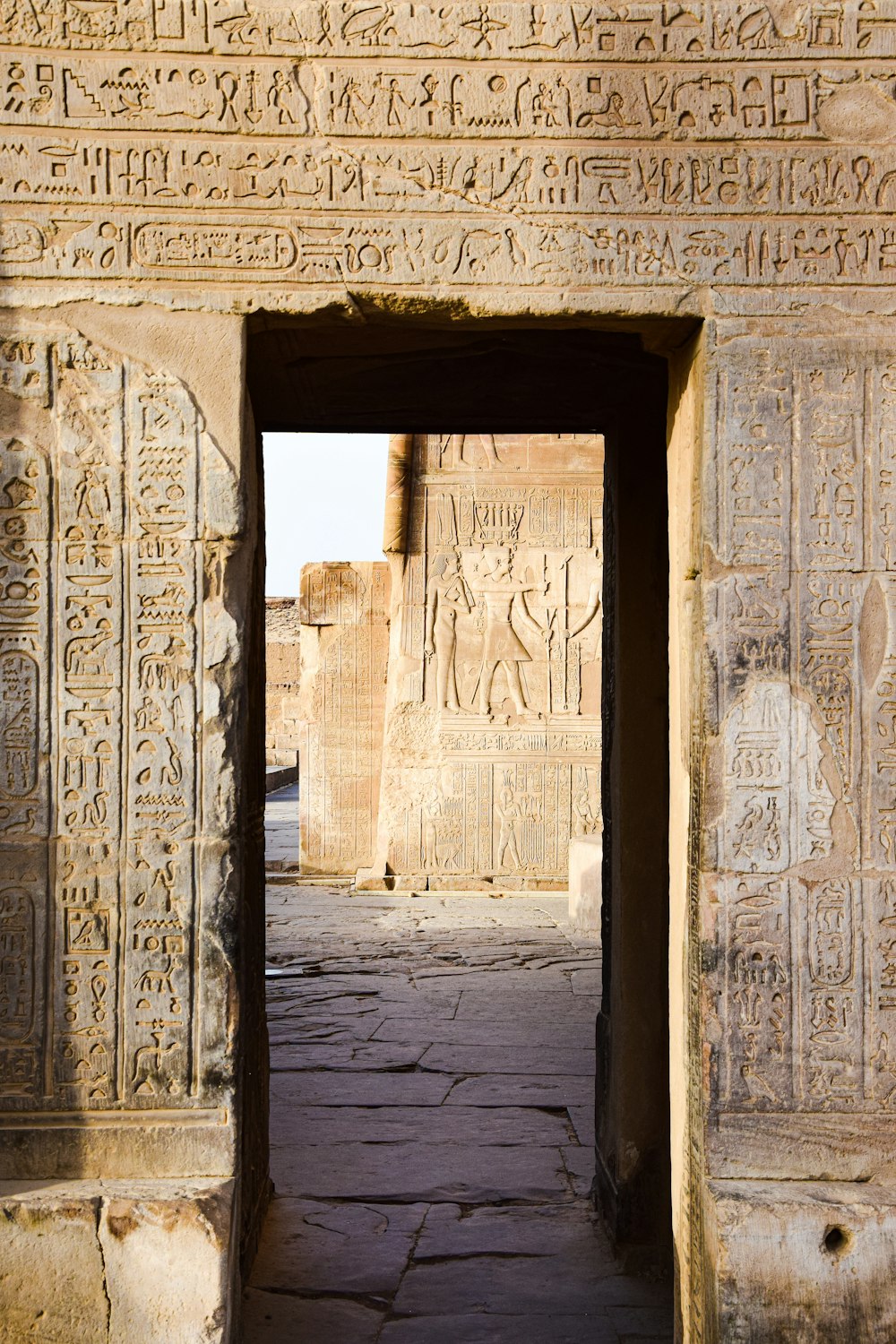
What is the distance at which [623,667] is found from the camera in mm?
3600

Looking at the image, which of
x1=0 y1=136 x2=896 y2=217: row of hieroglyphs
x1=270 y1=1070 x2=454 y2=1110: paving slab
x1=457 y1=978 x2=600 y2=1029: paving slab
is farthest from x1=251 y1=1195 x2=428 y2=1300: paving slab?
x1=0 y1=136 x2=896 y2=217: row of hieroglyphs

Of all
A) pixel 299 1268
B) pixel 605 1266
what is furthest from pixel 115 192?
pixel 605 1266

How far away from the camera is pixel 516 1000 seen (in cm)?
619

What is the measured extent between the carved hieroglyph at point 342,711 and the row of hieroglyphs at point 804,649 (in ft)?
29.0

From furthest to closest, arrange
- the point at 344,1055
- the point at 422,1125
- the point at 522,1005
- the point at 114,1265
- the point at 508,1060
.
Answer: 1. the point at 522,1005
2. the point at 344,1055
3. the point at 508,1060
4. the point at 422,1125
5. the point at 114,1265

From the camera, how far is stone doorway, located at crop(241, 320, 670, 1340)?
3.34 meters

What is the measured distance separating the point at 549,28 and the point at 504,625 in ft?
23.4

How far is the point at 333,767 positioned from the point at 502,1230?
7.81 metres

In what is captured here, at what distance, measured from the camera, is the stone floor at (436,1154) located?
127 inches

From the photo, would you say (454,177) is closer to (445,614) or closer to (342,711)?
(445,614)

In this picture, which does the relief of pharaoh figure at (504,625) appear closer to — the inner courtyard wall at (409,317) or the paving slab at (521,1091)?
the paving slab at (521,1091)

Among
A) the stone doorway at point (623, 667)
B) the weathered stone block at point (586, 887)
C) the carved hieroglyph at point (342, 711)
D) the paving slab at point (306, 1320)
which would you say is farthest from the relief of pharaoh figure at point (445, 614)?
the paving slab at point (306, 1320)

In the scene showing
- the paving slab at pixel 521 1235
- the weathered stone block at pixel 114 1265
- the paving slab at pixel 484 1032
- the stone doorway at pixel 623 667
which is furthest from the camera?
the paving slab at pixel 484 1032

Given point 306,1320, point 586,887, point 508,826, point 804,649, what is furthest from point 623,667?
point 508,826
